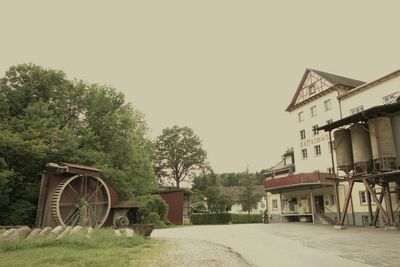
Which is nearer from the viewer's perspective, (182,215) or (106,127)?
(106,127)

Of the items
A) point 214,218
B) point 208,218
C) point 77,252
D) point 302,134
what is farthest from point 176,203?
point 77,252

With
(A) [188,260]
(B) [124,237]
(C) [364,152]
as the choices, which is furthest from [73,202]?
(C) [364,152]

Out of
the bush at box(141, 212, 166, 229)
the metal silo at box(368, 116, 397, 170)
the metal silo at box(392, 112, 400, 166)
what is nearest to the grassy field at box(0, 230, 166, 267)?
the bush at box(141, 212, 166, 229)

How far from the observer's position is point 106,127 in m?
30.5

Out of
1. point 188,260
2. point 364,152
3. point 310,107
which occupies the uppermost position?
point 310,107

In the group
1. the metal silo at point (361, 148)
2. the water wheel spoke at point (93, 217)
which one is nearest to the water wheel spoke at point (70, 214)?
the water wheel spoke at point (93, 217)

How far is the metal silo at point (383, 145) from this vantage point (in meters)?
21.0

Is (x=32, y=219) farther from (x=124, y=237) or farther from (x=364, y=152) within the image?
(x=364, y=152)

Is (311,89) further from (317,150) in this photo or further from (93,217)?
(93,217)

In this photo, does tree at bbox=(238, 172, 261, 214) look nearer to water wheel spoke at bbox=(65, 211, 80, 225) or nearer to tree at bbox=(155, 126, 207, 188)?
tree at bbox=(155, 126, 207, 188)

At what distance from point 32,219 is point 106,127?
396 inches

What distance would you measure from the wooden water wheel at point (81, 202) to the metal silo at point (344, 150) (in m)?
17.6

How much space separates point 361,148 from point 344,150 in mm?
1492

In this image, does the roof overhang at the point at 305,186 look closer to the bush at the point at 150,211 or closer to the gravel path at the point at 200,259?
the bush at the point at 150,211
